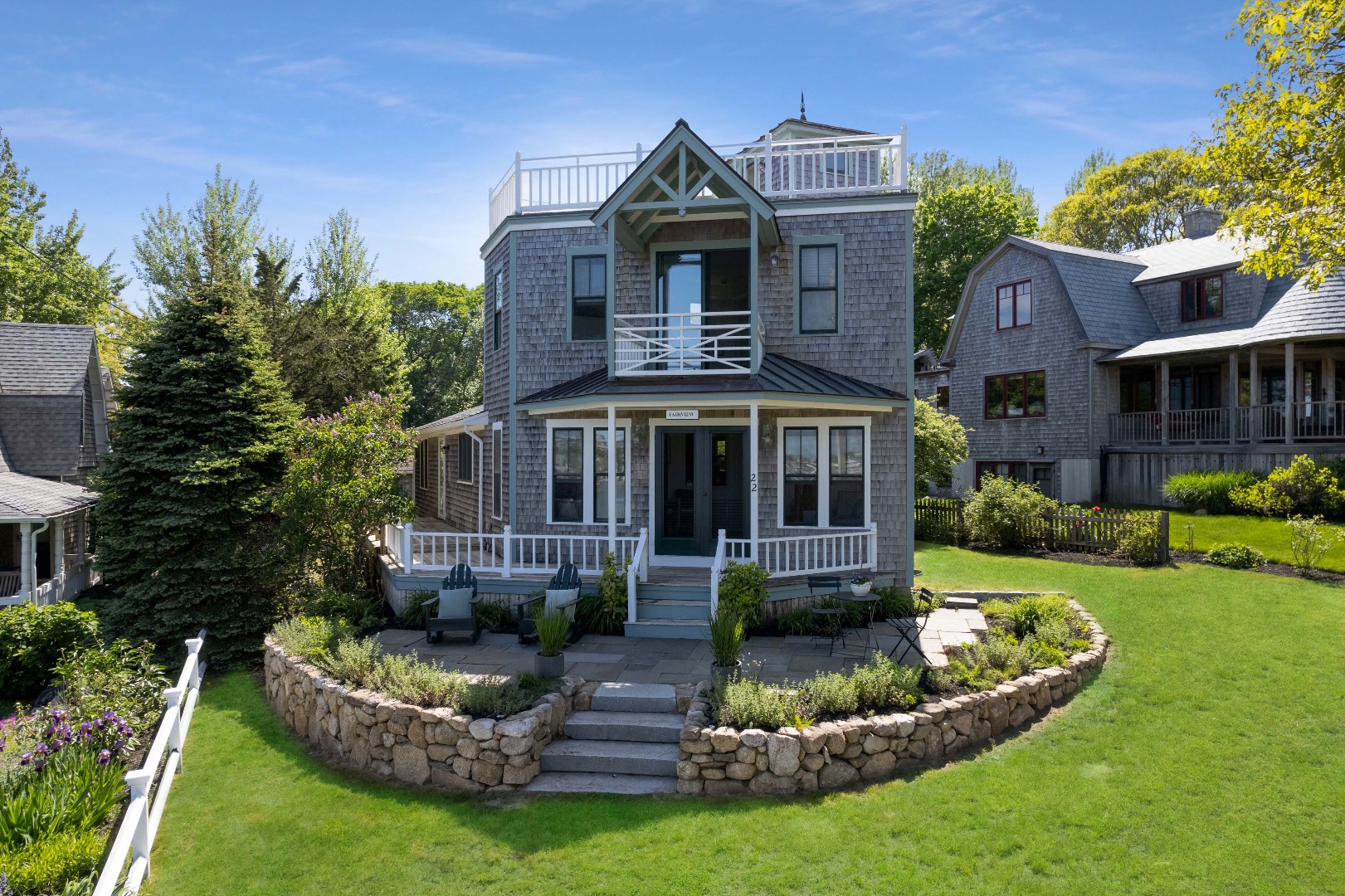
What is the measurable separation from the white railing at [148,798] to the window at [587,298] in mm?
7726

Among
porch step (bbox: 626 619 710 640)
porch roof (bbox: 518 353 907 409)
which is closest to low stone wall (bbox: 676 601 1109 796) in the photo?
porch step (bbox: 626 619 710 640)

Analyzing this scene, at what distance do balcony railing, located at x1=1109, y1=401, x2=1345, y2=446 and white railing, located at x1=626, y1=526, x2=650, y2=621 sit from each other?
16.9 m

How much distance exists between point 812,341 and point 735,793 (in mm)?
8107

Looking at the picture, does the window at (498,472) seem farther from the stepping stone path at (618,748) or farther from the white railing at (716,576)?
the stepping stone path at (618,748)

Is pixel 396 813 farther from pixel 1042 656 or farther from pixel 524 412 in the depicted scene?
pixel 524 412

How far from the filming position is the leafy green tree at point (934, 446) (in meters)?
19.9

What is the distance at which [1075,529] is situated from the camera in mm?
16203

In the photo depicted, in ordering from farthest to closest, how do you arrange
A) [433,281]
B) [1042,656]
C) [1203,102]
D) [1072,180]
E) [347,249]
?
[433,281]
[1072,180]
[347,249]
[1203,102]
[1042,656]

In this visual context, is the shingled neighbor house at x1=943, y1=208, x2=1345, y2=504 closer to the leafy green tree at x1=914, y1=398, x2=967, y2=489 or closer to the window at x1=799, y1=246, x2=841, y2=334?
the leafy green tree at x1=914, y1=398, x2=967, y2=489

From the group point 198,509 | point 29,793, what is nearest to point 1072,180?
point 198,509

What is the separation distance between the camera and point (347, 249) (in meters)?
33.0

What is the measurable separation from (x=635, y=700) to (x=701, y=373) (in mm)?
5600

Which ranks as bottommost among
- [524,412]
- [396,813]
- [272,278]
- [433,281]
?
[396,813]

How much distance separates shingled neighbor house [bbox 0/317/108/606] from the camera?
1656 cm
